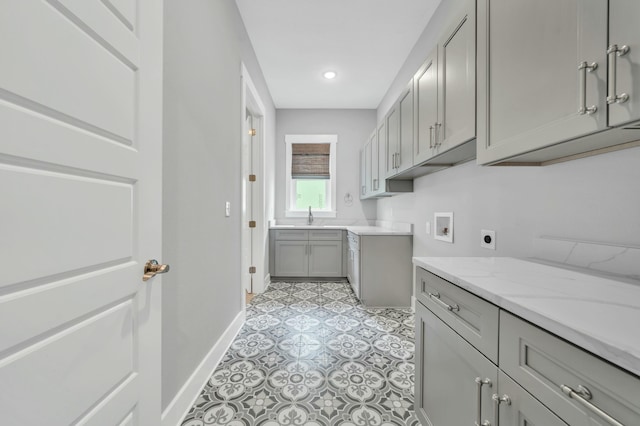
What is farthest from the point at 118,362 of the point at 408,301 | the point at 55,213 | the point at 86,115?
the point at 408,301

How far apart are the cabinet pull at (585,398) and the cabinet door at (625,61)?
0.63m

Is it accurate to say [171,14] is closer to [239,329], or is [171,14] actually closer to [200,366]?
[200,366]

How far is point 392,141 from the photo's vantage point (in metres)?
2.65

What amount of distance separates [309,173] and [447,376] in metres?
3.91

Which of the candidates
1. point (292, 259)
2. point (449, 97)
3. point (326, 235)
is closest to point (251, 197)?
point (292, 259)

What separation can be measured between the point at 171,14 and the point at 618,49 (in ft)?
5.60

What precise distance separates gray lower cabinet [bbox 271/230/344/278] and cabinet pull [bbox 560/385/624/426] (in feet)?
11.7

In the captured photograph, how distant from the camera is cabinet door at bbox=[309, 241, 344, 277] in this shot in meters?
4.16

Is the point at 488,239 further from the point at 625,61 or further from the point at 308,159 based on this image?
the point at 308,159

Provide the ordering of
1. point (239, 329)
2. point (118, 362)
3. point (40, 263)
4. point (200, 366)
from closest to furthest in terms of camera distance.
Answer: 1. point (40, 263)
2. point (118, 362)
3. point (200, 366)
4. point (239, 329)

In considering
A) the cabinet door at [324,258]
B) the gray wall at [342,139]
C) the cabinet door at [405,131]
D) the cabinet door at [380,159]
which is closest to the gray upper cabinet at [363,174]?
the gray wall at [342,139]

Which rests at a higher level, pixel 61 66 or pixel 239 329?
pixel 61 66

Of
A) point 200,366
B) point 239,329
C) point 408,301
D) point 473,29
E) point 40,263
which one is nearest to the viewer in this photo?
point 40,263

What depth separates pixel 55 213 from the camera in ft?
Answer: 1.96
